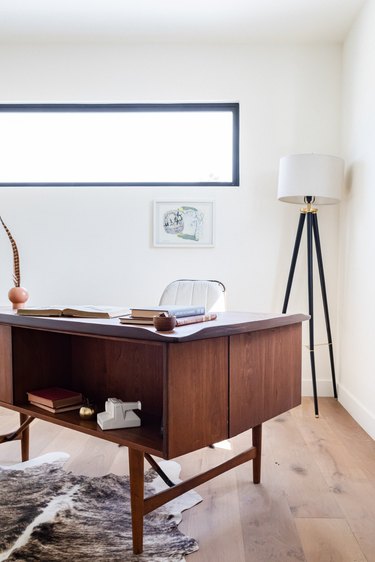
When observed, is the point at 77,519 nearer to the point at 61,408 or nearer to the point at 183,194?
the point at 61,408

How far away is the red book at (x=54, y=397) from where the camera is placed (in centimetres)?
156

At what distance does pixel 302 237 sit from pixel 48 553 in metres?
2.63

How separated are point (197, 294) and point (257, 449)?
0.92 meters

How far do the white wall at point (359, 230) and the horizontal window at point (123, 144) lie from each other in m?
0.87

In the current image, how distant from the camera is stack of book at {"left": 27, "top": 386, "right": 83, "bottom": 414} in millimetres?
1557

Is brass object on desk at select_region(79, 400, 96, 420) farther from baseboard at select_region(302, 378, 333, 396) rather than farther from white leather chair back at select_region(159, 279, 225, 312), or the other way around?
baseboard at select_region(302, 378, 333, 396)

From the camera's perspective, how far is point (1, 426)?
2.65 metres

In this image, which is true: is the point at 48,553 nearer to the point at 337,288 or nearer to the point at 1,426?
the point at 1,426

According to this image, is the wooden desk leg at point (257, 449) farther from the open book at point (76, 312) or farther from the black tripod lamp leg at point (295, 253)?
the black tripod lamp leg at point (295, 253)

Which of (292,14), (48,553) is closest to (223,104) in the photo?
(292,14)

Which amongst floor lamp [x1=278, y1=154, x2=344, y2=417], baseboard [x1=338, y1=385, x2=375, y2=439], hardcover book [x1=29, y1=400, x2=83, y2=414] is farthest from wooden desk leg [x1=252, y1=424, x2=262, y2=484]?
floor lamp [x1=278, y1=154, x2=344, y2=417]

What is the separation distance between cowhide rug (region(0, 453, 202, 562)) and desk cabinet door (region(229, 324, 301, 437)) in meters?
0.45

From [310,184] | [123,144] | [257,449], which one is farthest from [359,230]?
[123,144]

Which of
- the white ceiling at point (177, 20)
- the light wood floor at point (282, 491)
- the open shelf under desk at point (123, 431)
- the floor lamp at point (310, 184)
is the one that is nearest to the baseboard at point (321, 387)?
the floor lamp at point (310, 184)
